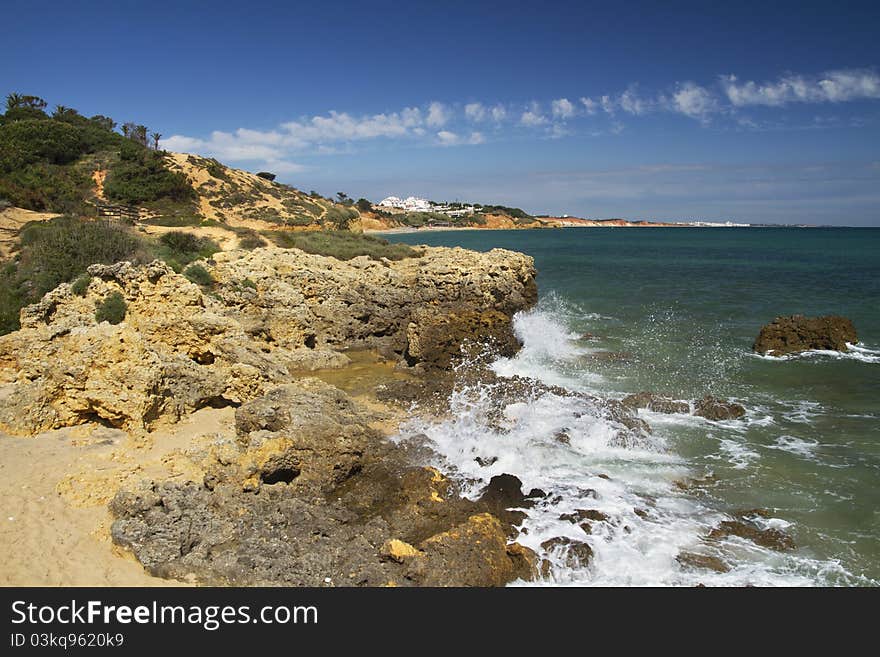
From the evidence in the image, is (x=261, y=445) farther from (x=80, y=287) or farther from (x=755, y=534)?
(x=80, y=287)

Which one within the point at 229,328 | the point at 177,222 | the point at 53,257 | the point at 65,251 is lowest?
the point at 229,328

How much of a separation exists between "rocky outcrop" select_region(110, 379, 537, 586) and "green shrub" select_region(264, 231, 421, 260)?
15731mm

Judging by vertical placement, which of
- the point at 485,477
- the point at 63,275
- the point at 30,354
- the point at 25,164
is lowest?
the point at 485,477

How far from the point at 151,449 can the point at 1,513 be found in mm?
2065

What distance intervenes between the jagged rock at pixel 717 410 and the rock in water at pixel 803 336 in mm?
6994

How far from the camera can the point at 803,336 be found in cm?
1850

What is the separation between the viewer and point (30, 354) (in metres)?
9.73

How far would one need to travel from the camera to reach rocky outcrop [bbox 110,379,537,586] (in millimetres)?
5988

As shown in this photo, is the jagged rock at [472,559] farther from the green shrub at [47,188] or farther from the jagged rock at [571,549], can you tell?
the green shrub at [47,188]

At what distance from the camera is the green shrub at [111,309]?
12.0 meters

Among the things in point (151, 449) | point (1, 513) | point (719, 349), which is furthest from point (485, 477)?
point (719, 349)

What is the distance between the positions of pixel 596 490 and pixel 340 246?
20.5 metres

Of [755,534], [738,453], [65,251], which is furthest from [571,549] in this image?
[65,251]
